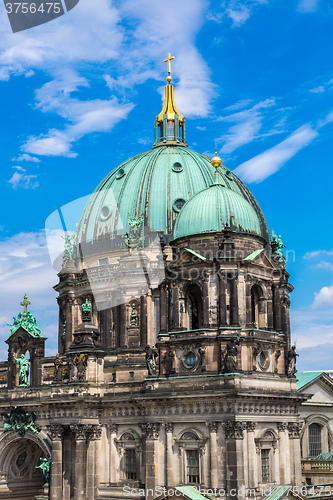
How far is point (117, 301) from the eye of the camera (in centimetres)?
6656

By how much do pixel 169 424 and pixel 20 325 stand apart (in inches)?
747

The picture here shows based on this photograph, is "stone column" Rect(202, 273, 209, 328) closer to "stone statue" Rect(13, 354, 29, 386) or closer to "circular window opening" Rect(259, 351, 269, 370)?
"circular window opening" Rect(259, 351, 269, 370)

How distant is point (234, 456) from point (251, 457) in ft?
5.21

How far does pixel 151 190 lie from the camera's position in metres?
70.1

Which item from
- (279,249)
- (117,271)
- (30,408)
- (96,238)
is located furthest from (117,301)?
(279,249)

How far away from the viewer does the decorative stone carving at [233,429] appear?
49000mm

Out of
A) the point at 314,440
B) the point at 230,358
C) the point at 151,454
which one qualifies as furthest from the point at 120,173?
the point at 314,440

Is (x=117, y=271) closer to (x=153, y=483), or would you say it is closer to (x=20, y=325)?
(x=20, y=325)

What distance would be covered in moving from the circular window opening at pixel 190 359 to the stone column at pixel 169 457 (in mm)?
4401

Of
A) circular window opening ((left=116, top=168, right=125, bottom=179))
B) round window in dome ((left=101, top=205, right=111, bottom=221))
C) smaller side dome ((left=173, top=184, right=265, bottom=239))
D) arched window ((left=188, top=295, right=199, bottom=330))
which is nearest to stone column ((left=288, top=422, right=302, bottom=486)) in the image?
arched window ((left=188, top=295, right=199, bottom=330))

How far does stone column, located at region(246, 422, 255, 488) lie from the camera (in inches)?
1935

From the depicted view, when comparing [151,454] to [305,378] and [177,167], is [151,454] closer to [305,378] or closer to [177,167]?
[177,167]

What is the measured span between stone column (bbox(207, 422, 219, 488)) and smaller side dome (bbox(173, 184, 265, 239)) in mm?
14060

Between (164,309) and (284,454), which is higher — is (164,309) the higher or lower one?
the higher one
